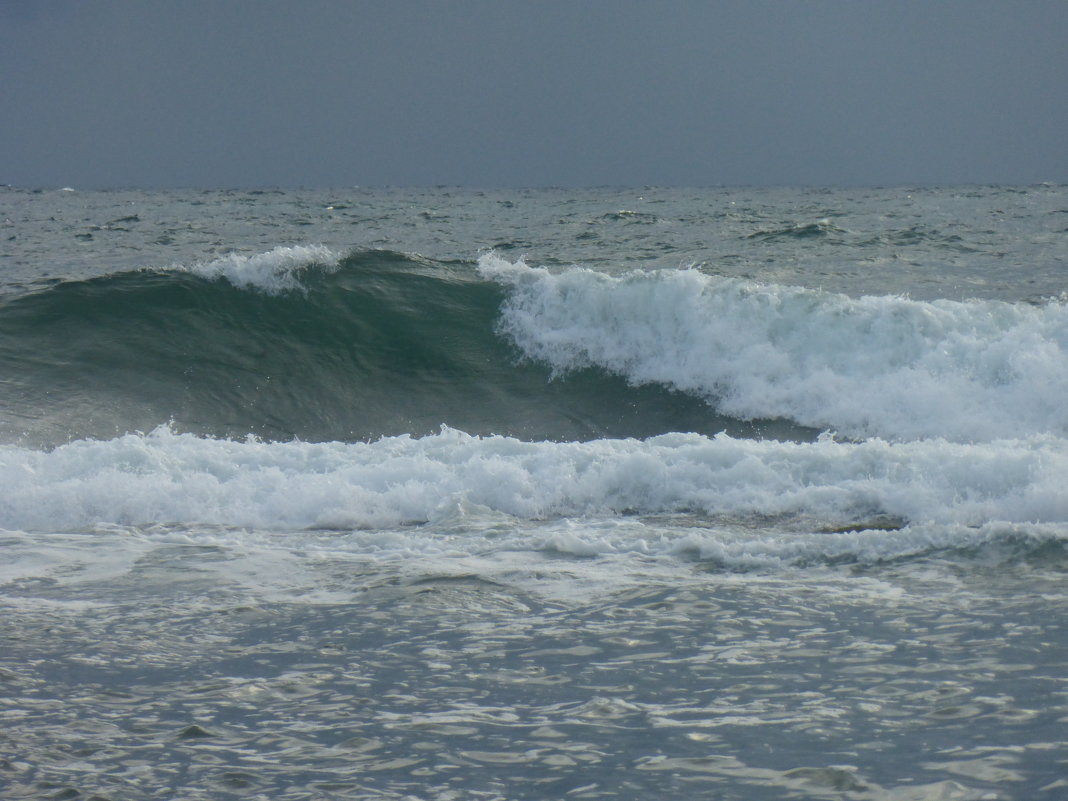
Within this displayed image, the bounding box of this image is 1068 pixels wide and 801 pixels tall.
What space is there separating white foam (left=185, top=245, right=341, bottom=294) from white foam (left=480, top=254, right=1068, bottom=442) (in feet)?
9.80

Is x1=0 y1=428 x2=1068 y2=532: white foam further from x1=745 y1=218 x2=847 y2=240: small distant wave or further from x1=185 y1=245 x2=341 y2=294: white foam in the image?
x1=745 y1=218 x2=847 y2=240: small distant wave

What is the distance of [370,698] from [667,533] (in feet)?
9.35

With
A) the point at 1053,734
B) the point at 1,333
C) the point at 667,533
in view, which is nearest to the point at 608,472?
the point at 667,533

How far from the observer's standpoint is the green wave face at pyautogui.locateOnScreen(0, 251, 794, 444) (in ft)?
36.1

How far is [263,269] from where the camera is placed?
1410cm

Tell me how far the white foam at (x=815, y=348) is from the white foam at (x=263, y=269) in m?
2.99

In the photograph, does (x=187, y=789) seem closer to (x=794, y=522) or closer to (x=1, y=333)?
(x=794, y=522)

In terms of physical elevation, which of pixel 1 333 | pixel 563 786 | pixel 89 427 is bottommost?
pixel 563 786

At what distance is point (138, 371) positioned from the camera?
11945mm

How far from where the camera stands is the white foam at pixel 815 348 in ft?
34.0

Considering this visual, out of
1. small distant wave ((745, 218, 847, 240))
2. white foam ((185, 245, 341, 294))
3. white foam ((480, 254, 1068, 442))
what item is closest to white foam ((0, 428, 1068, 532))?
white foam ((480, 254, 1068, 442))

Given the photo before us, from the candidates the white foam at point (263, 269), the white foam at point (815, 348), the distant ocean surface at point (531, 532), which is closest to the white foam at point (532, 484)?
the distant ocean surface at point (531, 532)

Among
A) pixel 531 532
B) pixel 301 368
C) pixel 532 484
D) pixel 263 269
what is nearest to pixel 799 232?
pixel 263 269

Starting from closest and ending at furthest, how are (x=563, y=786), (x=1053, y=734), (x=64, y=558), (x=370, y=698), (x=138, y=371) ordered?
(x=563, y=786) → (x=1053, y=734) → (x=370, y=698) → (x=64, y=558) → (x=138, y=371)
